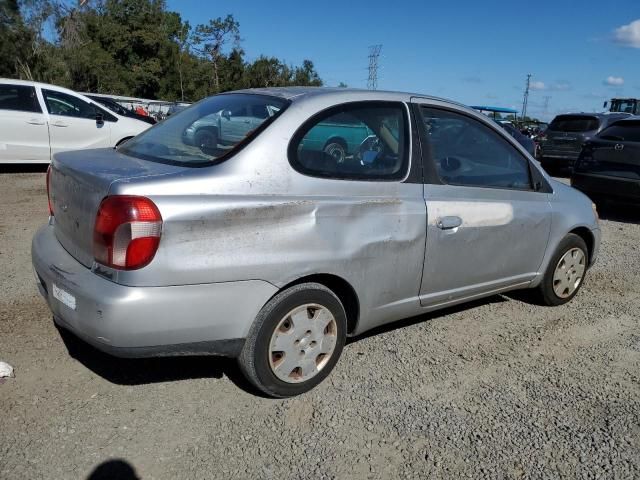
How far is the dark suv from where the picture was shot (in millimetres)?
14180

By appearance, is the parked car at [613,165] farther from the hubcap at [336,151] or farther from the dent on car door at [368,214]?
the hubcap at [336,151]

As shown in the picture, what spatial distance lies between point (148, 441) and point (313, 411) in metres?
0.86

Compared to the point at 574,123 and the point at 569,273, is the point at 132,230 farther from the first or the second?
the point at 574,123

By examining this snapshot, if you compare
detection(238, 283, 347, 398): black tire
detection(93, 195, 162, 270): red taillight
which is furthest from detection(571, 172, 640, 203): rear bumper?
detection(93, 195, 162, 270): red taillight

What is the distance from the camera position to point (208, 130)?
334cm

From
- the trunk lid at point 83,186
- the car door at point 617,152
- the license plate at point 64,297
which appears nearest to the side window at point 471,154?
the trunk lid at point 83,186

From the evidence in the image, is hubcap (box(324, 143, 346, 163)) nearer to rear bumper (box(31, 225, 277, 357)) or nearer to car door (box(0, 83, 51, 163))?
rear bumper (box(31, 225, 277, 357))

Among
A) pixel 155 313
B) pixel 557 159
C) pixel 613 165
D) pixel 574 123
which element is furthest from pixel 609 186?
pixel 155 313

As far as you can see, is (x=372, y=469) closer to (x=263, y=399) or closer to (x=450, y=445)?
(x=450, y=445)

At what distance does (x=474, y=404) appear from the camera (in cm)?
322

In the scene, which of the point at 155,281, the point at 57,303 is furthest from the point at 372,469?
the point at 57,303

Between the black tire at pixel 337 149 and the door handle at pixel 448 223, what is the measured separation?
0.74 meters

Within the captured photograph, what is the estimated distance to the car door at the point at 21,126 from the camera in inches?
384

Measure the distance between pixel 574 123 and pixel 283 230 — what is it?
1380cm
